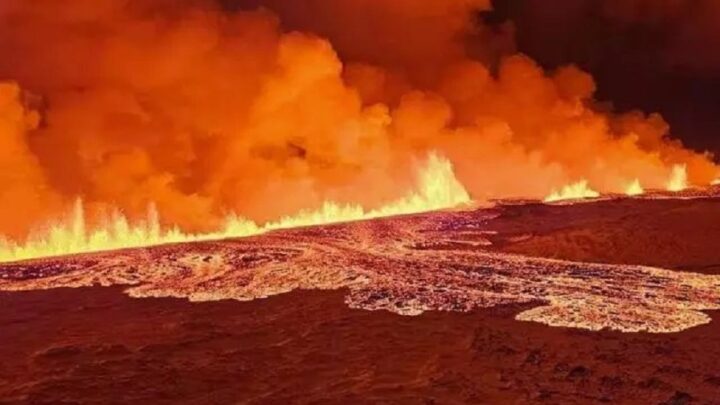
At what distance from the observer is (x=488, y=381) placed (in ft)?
26.3

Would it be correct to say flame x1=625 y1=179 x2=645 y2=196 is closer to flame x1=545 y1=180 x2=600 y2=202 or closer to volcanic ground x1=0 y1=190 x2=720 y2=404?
flame x1=545 y1=180 x2=600 y2=202

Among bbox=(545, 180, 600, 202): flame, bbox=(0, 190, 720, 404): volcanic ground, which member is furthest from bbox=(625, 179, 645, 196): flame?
bbox=(0, 190, 720, 404): volcanic ground

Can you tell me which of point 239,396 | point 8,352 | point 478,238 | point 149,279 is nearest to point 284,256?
point 149,279

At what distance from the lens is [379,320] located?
11.0 m

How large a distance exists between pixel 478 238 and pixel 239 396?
512 inches

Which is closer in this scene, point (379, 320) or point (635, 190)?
point (379, 320)

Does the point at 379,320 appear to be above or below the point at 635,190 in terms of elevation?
below

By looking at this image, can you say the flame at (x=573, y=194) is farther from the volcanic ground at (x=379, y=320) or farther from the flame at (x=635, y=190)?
the volcanic ground at (x=379, y=320)

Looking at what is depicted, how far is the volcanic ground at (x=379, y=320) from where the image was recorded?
8.05 metres

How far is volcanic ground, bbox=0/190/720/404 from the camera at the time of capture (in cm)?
805

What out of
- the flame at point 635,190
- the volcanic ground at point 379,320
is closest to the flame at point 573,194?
the flame at point 635,190

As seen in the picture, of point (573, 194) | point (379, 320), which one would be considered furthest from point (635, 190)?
point (379, 320)

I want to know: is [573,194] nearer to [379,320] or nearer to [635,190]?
[635,190]

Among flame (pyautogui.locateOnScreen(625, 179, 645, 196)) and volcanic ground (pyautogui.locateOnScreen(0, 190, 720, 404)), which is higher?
flame (pyautogui.locateOnScreen(625, 179, 645, 196))
